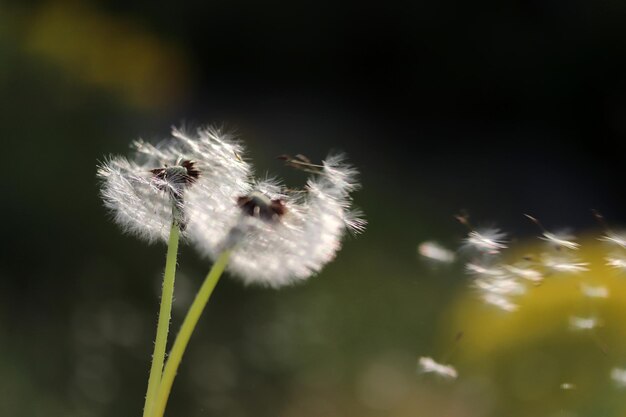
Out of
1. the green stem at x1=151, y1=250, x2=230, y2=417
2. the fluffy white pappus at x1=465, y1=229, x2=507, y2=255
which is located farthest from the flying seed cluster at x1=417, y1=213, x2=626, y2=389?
the green stem at x1=151, y1=250, x2=230, y2=417

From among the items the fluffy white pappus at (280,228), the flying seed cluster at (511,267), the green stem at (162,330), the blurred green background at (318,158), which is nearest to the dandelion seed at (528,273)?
the flying seed cluster at (511,267)

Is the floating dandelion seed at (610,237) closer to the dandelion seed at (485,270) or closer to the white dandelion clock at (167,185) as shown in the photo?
the dandelion seed at (485,270)

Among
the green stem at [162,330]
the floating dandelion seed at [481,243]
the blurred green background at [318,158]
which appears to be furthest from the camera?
the blurred green background at [318,158]

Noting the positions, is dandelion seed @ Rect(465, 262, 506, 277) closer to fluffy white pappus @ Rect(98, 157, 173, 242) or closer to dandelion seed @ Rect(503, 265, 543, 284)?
dandelion seed @ Rect(503, 265, 543, 284)

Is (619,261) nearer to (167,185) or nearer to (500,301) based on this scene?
(500,301)

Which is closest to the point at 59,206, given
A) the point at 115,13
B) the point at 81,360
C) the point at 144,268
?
the point at 144,268

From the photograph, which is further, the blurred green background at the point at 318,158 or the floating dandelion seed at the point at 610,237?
the blurred green background at the point at 318,158

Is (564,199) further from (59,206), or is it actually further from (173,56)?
(59,206)
